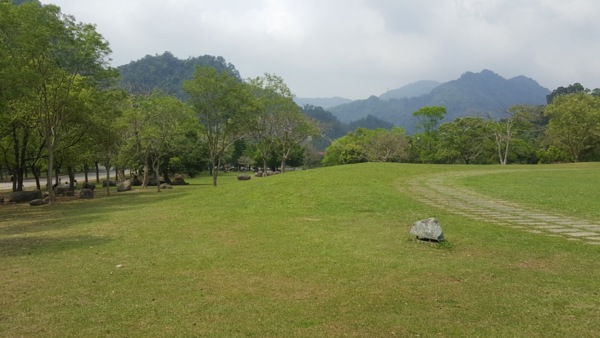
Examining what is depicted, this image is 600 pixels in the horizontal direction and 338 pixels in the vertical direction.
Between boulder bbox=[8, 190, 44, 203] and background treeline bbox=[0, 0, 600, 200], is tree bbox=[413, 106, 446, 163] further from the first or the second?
boulder bbox=[8, 190, 44, 203]

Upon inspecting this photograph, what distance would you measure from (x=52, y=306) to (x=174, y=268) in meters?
2.55

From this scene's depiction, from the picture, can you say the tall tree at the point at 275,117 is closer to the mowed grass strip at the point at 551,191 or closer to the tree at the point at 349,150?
the tree at the point at 349,150

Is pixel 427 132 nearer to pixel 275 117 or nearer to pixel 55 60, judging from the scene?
pixel 275 117

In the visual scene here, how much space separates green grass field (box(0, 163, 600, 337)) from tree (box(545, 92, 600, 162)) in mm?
40344

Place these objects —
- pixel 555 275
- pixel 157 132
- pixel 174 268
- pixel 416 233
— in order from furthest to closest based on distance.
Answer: pixel 157 132 < pixel 416 233 < pixel 174 268 < pixel 555 275

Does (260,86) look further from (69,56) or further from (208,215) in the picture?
(208,215)

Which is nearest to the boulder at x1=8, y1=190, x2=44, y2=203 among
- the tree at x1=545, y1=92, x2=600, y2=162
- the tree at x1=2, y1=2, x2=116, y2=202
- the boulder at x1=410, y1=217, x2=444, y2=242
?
the tree at x1=2, y1=2, x2=116, y2=202

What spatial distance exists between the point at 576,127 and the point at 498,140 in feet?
39.0

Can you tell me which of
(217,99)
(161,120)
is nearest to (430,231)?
(217,99)

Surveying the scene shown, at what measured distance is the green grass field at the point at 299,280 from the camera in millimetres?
5562

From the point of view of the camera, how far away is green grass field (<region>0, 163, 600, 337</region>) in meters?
5.56

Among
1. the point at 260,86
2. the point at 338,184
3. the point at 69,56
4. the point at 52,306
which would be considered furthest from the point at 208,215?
the point at 260,86

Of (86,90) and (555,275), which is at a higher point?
(86,90)

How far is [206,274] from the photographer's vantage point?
8117mm
